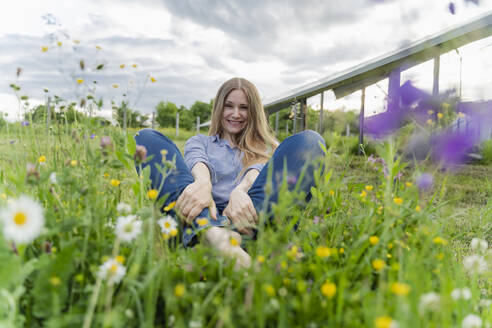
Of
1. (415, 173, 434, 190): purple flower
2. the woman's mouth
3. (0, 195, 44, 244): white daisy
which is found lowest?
(0, 195, 44, 244): white daisy

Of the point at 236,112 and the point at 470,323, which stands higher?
the point at 236,112

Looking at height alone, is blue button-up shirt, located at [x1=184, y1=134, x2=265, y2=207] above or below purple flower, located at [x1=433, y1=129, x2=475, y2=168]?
below

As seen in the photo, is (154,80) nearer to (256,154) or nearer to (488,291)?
(256,154)

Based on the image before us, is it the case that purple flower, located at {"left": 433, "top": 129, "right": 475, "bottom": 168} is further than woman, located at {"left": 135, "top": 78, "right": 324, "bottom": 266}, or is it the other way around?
woman, located at {"left": 135, "top": 78, "right": 324, "bottom": 266}

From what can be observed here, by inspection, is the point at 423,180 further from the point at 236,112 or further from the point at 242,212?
the point at 236,112

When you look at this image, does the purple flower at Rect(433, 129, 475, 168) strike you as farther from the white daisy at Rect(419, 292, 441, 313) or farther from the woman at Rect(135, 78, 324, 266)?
the white daisy at Rect(419, 292, 441, 313)

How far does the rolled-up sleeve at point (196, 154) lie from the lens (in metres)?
2.05

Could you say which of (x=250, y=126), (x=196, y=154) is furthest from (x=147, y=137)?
(x=250, y=126)

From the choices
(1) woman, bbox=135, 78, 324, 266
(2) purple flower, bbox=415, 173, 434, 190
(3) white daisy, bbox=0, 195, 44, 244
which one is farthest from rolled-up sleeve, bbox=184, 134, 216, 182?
(3) white daisy, bbox=0, 195, 44, 244

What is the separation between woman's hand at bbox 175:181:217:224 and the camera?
1.57 m

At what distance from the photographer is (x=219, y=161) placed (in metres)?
2.19

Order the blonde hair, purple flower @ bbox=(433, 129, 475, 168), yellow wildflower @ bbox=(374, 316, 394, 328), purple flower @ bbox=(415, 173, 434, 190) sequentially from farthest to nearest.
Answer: the blonde hair → purple flower @ bbox=(433, 129, 475, 168) → purple flower @ bbox=(415, 173, 434, 190) → yellow wildflower @ bbox=(374, 316, 394, 328)

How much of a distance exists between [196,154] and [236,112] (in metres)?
0.46

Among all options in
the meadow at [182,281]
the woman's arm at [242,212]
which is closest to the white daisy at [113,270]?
the meadow at [182,281]
